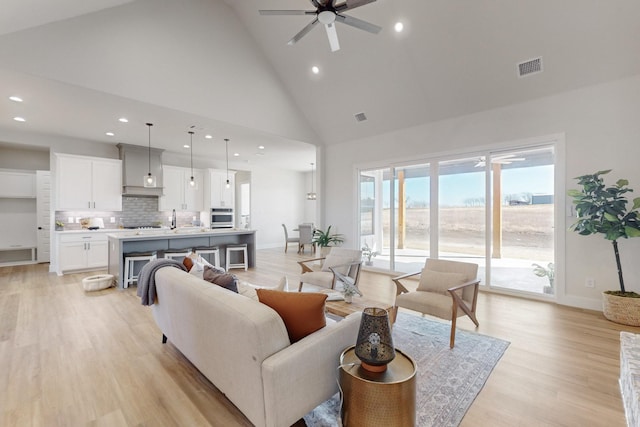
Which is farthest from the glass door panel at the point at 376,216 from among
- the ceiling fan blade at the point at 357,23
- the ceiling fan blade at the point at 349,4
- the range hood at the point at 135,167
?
the range hood at the point at 135,167

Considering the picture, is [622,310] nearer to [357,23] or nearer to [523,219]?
[523,219]

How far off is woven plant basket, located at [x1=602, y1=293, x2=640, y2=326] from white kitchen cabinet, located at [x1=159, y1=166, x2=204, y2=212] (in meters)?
8.22

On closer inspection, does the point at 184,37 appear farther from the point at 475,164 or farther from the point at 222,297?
the point at 475,164

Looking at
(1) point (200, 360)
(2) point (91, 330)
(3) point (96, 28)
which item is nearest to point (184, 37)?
(3) point (96, 28)

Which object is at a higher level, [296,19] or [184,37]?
[296,19]

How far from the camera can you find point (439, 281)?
10.6 feet

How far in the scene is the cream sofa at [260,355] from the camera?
4.83ft

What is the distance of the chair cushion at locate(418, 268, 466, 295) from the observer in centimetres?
316

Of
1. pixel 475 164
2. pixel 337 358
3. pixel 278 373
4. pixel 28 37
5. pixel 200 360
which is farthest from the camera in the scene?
pixel 475 164

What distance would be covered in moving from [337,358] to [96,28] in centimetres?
496

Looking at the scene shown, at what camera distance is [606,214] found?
3.30 meters

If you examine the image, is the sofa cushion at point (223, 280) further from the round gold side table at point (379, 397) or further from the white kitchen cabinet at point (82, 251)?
the white kitchen cabinet at point (82, 251)

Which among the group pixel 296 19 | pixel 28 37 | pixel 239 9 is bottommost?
pixel 28 37

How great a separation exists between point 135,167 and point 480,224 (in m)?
7.73
